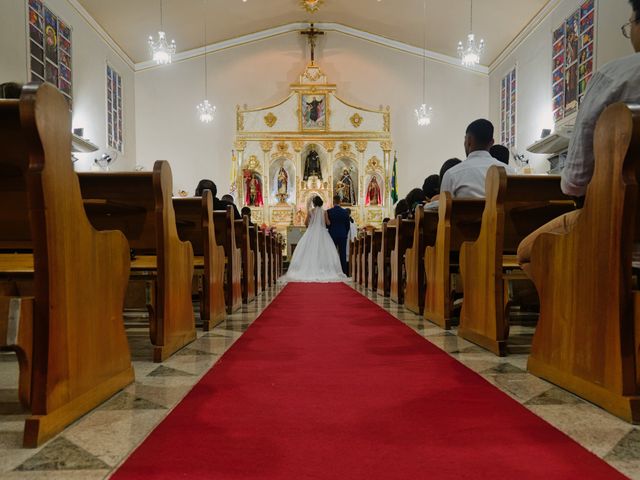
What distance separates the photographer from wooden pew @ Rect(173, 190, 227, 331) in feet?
11.1

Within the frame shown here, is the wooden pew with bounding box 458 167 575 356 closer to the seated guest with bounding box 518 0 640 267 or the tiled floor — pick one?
the tiled floor

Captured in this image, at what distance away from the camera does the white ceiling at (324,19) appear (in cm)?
1022

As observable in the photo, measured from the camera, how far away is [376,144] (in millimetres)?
12891

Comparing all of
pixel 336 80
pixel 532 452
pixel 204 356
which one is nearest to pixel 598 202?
pixel 532 452

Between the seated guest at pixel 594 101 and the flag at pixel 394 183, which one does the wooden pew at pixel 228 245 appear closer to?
the seated guest at pixel 594 101

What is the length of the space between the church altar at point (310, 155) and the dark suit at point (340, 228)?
9.73 ft

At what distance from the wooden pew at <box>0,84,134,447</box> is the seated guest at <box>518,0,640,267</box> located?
1.65 m

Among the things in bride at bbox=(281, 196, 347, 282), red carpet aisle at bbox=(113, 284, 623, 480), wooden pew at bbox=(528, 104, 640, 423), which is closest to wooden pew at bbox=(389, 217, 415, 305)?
red carpet aisle at bbox=(113, 284, 623, 480)

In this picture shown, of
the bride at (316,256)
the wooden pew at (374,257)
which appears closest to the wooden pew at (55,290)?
the wooden pew at (374,257)

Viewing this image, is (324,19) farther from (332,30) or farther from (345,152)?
(345,152)

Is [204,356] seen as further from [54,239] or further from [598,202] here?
[598,202]

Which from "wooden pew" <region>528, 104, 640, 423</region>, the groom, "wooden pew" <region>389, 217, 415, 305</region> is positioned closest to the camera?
"wooden pew" <region>528, 104, 640, 423</region>

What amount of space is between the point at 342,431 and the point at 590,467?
0.60m

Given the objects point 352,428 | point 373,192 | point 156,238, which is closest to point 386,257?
point 156,238
